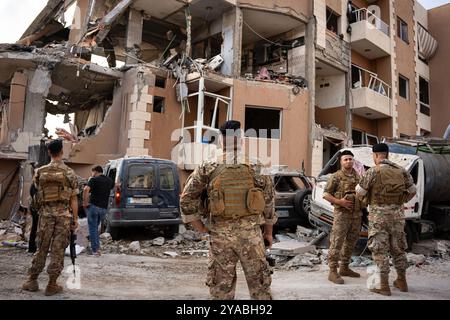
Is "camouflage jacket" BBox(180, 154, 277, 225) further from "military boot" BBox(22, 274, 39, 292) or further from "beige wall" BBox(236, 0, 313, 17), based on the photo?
"beige wall" BBox(236, 0, 313, 17)

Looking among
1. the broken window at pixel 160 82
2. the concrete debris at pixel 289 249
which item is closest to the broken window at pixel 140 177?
the concrete debris at pixel 289 249

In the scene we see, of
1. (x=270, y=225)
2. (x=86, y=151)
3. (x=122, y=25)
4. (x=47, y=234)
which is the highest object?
(x=122, y=25)

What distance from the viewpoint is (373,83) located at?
61.8 feet

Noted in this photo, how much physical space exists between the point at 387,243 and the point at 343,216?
742 millimetres

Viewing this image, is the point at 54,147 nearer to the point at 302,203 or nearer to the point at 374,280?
the point at 374,280

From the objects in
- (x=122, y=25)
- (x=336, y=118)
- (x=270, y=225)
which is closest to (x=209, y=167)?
(x=270, y=225)

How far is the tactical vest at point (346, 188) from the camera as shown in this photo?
4.89 meters

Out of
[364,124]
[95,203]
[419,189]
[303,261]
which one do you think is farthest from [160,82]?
[364,124]

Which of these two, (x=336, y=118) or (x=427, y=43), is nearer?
(x=336, y=118)

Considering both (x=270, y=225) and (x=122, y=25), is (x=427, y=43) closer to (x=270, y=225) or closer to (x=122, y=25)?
(x=122, y=25)

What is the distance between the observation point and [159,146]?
12.5 meters

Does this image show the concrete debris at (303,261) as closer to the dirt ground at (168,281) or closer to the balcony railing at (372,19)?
the dirt ground at (168,281)
